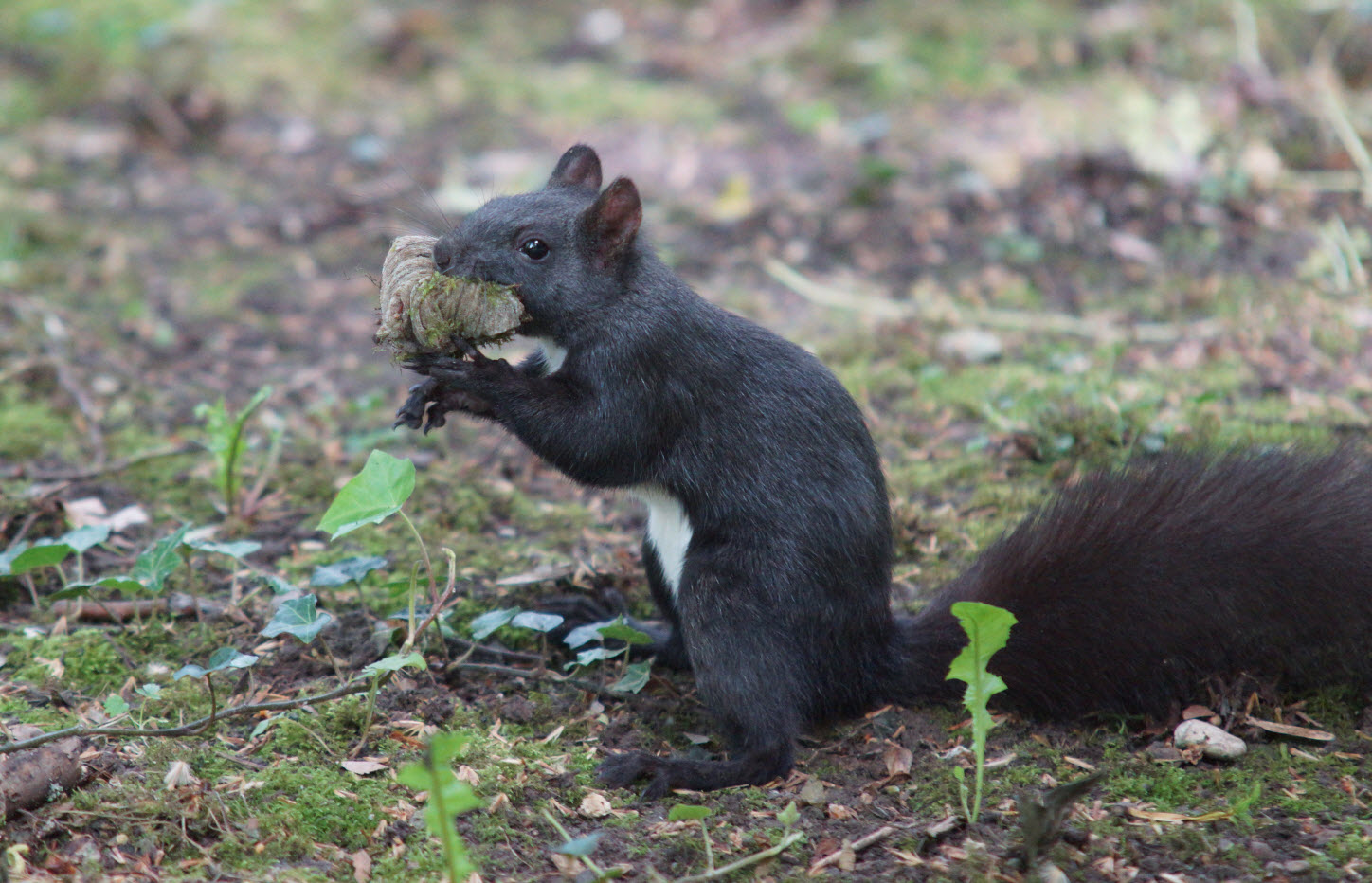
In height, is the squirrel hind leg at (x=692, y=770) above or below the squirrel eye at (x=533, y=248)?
below

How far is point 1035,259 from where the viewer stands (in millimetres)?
5785

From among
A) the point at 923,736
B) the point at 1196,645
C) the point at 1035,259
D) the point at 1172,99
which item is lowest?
the point at 923,736

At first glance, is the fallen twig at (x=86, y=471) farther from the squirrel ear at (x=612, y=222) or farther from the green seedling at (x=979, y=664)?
the green seedling at (x=979, y=664)

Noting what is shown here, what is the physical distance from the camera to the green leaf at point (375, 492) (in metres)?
2.55

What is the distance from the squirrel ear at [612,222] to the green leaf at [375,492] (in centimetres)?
77

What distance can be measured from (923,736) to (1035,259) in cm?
350

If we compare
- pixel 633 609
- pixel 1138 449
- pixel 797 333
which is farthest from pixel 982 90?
pixel 633 609

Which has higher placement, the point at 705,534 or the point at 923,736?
the point at 705,534

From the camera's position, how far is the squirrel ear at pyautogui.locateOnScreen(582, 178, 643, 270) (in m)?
2.98

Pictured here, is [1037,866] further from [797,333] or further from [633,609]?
[797,333]

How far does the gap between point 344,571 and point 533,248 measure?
91 cm

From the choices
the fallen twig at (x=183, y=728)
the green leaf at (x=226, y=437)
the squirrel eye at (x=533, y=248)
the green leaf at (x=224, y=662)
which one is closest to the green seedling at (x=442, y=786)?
the fallen twig at (x=183, y=728)

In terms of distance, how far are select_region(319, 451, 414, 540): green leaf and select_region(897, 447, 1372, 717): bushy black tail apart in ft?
4.17

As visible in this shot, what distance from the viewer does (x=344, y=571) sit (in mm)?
3021
